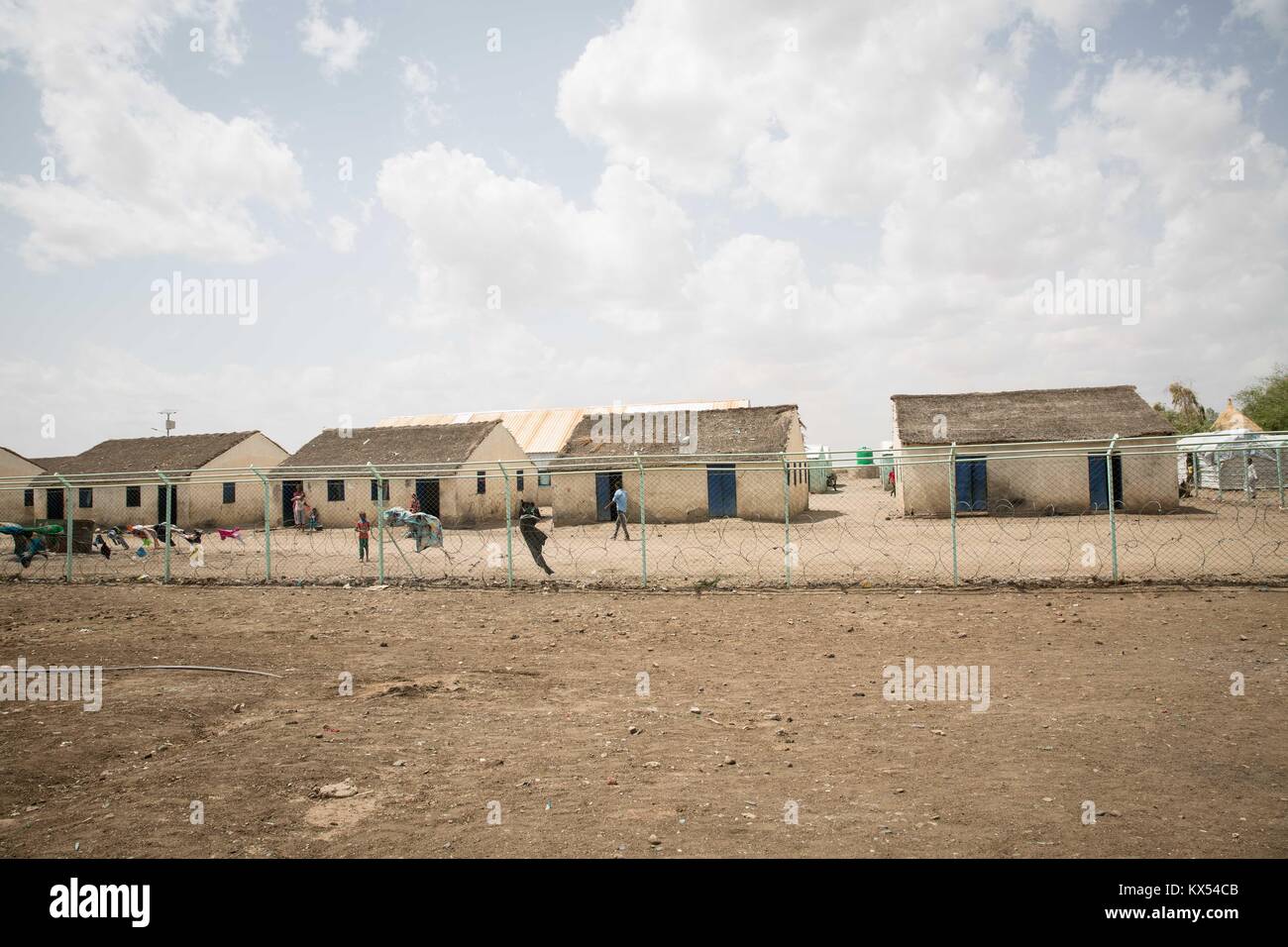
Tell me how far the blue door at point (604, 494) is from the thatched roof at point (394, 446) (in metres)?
6.37

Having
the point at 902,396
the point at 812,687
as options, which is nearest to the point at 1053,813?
the point at 812,687

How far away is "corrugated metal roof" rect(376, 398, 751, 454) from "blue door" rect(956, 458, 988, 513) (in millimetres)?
17699

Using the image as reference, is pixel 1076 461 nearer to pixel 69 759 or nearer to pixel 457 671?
pixel 457 671

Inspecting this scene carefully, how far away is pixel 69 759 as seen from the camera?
5215 mm

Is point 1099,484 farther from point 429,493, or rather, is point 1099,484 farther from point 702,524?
point 429,493

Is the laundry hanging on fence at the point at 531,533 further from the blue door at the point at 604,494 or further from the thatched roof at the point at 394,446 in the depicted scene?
the thatched roof at the point at 394,446

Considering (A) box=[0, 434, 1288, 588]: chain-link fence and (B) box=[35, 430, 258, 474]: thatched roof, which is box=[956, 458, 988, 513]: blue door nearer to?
(A) box=[0, 434, 1288, 588]: chain-link fence

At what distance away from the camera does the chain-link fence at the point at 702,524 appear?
516 inches

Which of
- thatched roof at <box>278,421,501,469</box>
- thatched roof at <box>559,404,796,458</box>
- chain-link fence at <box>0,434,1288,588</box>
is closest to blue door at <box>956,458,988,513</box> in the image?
chain-link fence at <box>0,434,1288,588</box>

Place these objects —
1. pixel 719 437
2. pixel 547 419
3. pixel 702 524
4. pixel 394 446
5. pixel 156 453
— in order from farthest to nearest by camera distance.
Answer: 1. pixel 547 419
2. pixel 156 453
3. pixel 394 446
4. pixel 719 437
5. pixel 702 524

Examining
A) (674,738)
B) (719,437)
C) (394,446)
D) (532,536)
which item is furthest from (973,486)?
(394,446)

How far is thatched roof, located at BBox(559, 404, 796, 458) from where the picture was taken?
2836 cm

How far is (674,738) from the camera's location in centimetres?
557

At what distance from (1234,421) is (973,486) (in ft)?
85.7
